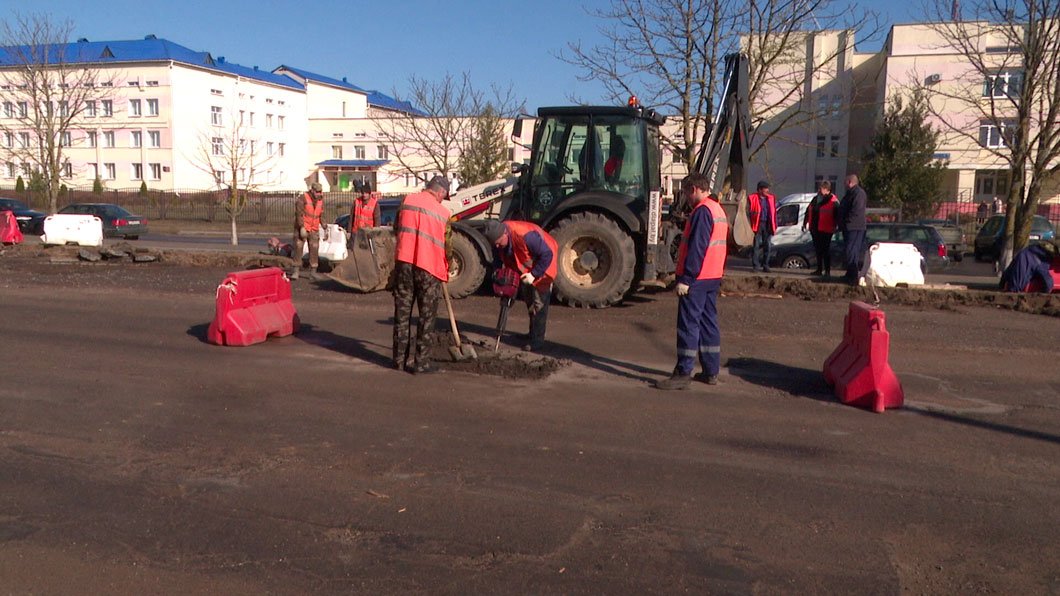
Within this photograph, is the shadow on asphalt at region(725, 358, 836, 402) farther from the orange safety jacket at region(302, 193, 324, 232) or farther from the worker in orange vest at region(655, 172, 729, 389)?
the orange safety jacket at region(302, 193, 324, 232)

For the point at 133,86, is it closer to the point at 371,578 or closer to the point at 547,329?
the point at 547,329

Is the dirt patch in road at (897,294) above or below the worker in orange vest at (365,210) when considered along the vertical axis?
below

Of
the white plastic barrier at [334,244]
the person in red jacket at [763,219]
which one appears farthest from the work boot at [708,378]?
the white plastic barrier at [334,244]

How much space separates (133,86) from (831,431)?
63.1 metres

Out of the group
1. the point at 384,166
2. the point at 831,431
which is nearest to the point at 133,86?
the point at 384,166

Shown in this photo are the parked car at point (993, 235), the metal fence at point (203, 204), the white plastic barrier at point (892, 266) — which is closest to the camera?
the white plastic barrier at point (892, 266)

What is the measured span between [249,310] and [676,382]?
4.86m

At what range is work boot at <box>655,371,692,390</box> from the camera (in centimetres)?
759

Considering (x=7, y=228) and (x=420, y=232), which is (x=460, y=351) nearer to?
(x=420, y=232)

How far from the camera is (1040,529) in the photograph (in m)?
4.64

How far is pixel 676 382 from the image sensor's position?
300 inches

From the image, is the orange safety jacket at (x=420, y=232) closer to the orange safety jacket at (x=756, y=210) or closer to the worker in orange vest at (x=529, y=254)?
the worker in orange vest at (x=529, y=254)

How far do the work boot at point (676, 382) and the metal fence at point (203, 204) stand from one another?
34.1 metres

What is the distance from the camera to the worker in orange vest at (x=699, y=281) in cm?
749
